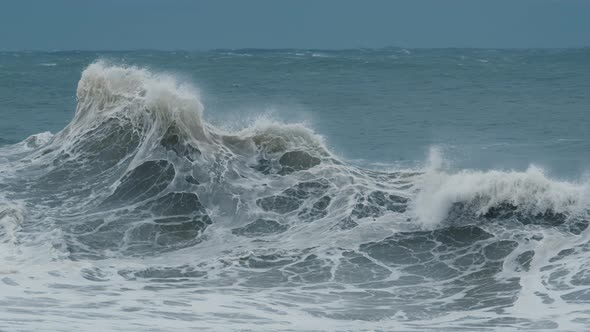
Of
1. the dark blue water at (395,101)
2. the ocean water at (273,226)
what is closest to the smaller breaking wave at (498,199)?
the ocean water at (273,226)

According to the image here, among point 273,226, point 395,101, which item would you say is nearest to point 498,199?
point 273,226

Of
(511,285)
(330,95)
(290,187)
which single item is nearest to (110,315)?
(511,285)

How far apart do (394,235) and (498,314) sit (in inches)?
129

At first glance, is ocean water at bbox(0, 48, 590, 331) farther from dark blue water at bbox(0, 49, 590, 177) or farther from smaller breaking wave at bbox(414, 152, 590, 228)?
dark blue water at bbox(0, 49, 590, 177)

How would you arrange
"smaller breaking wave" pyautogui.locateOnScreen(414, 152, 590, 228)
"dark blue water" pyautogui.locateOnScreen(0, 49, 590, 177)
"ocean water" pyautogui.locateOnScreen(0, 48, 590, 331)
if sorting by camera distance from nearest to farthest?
"ocean water" pyautogui.locateOnScreen(0, 48, 590, 331)
"smaller breaking wave" pyautogui.locateOnScreen(414, 152, 590, 228)
"dark blue water" pyautogui.locateOnScreen(0, 49, 590, 177)

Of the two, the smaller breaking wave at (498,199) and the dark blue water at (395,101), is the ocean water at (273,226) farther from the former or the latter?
the dark blue water at (395,101)

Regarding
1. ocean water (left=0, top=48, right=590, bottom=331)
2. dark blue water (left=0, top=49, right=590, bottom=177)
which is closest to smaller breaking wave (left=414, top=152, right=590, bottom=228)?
ocean water (left=0, top=48, right=590, bottom=331)

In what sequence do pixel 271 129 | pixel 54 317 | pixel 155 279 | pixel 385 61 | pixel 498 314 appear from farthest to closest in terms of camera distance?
pixel 385 61 < pixel 271 129 < pixel 155 279 < pixel 498 314 < pixel 54 317

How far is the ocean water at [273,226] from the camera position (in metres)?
9.90

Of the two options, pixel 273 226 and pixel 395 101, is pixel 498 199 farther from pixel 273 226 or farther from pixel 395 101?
pixel 395 101

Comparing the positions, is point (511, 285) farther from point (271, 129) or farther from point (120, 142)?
point (120, 142)

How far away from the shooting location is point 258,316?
379 inches

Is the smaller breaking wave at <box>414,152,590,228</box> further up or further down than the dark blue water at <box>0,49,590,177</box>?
further down

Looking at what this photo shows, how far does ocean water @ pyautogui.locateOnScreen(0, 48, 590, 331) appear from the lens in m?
9.90
